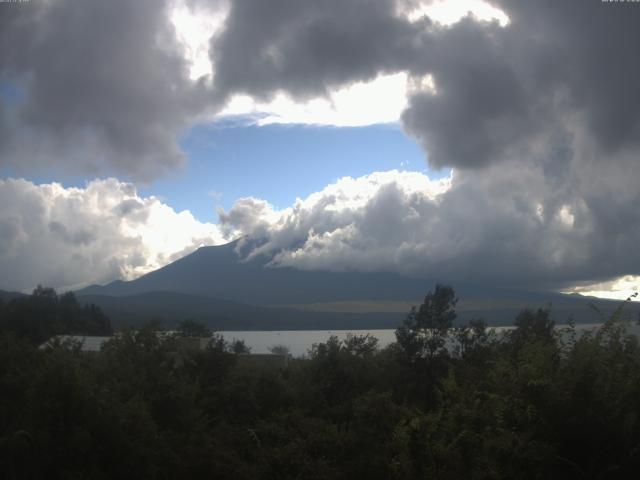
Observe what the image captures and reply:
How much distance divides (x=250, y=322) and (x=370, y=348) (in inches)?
6387

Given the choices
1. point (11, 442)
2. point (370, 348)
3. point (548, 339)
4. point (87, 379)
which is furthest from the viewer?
point (370, 348)

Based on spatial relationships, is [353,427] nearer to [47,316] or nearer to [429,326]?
[429,326]

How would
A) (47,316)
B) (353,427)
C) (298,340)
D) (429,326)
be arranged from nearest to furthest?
1. (353,427)
2. (429,326)
3. (47,316)
4. (298,340)

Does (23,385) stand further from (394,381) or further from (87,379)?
(394,381)

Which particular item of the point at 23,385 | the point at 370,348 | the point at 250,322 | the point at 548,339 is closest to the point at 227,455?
the point at 23,385

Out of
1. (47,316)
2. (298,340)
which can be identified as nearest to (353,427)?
(47,316)

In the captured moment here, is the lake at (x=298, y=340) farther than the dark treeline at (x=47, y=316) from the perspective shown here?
No

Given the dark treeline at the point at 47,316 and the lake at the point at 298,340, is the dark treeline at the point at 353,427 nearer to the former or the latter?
the lake at the point at 298,340

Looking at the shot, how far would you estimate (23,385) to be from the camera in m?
16.7

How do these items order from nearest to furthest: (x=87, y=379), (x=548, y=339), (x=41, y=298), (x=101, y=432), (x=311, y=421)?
(x=101, y=432), (x=87, y=379), (x=311, y=421), (x=548, y=339), (x=41, y=298)

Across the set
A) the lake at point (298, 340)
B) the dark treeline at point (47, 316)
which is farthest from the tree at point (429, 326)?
the dark treeline at point (47, 316)

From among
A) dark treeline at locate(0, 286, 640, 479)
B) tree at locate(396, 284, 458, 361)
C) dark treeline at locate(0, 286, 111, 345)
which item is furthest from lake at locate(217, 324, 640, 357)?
dark treeline at locate(0, 286, 111, 345)

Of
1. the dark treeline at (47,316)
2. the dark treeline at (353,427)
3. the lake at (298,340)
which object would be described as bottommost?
the lake at (298,340)

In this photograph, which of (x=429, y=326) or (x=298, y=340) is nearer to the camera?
(x=429, y=326)
